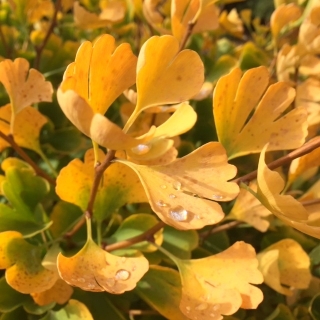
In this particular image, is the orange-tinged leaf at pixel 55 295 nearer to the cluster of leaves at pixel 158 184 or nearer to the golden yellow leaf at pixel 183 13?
the cluster of leaves at pixel 158 184

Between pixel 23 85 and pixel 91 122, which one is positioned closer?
pixel 91 122

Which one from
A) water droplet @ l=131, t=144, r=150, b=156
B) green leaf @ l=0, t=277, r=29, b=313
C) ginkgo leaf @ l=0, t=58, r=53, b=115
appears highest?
water droplet @ l=131, t=144, r=150, b=156

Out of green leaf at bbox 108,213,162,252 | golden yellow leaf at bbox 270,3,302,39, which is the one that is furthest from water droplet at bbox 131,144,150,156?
golden yellow leaf at bbox 270,3,302,39

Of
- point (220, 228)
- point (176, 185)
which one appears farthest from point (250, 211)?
point (176, 185)

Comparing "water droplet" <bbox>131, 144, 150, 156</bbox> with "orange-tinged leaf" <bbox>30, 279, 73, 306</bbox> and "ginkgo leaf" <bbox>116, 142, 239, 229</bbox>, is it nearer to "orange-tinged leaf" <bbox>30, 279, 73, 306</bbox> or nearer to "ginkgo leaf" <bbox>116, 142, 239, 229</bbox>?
"ginkgo leaf" <bbox>116, 142, 239, 229</bbox>

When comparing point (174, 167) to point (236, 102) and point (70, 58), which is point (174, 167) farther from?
point (70, 58)

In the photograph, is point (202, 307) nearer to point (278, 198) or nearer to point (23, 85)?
point (278, 198)
